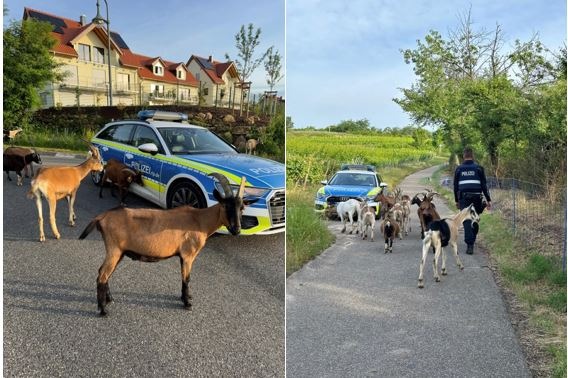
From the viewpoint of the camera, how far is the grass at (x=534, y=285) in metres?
2.29

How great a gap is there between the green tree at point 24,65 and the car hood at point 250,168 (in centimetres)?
62

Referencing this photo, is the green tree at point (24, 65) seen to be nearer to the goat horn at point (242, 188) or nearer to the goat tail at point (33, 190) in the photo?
the goat tail at point (33, 190)

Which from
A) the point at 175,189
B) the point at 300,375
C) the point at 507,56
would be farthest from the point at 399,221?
the point at 175,189

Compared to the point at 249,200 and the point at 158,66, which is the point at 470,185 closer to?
the point at 249,200

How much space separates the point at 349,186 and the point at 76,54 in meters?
2.12

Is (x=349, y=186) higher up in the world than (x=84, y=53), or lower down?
lower down

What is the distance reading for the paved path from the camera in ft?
7.13

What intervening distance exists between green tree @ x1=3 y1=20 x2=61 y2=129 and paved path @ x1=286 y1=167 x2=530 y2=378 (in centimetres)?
159

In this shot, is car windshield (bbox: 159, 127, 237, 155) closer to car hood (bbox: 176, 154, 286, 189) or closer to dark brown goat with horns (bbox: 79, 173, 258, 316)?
car hood (bbox: 176, 154, 286, 189)

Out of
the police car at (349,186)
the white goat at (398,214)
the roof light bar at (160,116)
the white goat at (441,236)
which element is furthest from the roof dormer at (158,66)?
the white goat at (398,214)

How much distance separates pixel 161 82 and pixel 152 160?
0.94 ft

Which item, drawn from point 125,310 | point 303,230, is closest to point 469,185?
point 303,230

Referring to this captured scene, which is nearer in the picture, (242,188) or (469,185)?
(242,188)

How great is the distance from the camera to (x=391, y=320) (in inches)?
106
